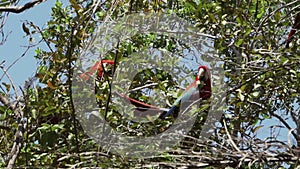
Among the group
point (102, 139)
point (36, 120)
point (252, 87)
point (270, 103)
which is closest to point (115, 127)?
point (102, 139)

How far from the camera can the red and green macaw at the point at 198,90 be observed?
8.87 ft

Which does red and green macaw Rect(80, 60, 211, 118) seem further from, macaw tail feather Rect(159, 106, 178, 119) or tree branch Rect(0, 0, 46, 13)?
tree branch Rect(0, 0, 46, 13)

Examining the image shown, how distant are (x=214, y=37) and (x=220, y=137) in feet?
2.18

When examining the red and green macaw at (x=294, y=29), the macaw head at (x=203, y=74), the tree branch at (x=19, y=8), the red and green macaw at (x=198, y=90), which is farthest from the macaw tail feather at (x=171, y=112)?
the tree branch at (x=19, y=8)

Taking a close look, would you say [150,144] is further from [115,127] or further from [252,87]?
[252,87]

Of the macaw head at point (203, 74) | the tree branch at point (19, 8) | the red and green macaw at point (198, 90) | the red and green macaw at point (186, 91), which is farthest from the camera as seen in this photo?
the macaw head at point (203, 74)

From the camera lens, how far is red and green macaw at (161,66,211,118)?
2703 mm

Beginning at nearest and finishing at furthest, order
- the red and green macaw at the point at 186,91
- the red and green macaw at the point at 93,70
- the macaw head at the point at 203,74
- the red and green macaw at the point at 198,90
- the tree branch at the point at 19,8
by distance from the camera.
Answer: the tree branch at the point at 19,8 < the red and green macaw at the point at 93,70 < the red and green macaw at the point at 186,91 < the red and green macaw at the point at 198,90 < the macaw head at the point at 203,74

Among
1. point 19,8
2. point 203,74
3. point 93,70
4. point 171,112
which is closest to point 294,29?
point 203,74

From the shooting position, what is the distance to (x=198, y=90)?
2783mm

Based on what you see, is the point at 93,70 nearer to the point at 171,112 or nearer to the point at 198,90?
the point at 171,112

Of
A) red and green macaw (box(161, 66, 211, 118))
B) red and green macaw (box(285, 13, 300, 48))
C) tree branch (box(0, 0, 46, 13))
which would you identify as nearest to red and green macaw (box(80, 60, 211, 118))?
red and green macaw (box(161, 66, 211, 118))

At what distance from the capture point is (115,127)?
2.52 meters

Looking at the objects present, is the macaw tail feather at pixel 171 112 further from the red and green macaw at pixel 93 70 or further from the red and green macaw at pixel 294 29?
the red and green macaw at pixel 294 29
